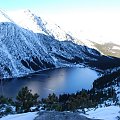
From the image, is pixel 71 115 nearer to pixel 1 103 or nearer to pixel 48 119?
pixel 48 119

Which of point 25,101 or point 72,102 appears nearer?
point 25,101

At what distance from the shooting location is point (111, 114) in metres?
25.7

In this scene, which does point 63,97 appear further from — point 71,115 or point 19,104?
point 71,115

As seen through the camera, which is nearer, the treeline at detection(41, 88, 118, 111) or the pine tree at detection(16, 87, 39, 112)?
the treeline at detection(41, 88, 118, 111)

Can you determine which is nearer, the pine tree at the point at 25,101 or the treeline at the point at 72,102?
the treeline at the point at 72,102

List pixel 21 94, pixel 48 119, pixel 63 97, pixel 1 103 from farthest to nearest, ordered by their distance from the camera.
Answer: pixel 63 97, pixel 1 103, pixel 21 94, pixel 48 119

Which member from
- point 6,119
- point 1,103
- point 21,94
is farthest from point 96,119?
point 1,103

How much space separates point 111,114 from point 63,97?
150307mm

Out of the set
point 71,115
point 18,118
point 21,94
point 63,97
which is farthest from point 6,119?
point 63,97

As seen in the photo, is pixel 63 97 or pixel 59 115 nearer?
pixel 59 115

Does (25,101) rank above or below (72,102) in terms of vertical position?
above

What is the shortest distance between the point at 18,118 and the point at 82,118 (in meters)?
4.55

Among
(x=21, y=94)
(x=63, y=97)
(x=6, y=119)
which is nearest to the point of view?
(x=6, y=119)

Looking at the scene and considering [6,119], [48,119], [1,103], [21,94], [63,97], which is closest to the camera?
[48,119]
